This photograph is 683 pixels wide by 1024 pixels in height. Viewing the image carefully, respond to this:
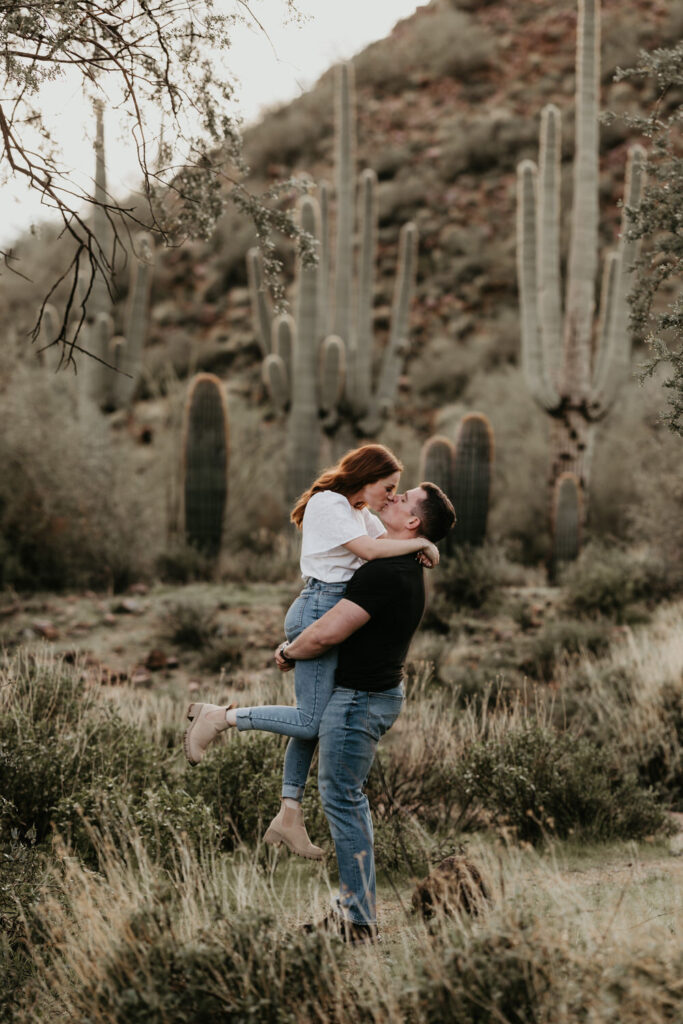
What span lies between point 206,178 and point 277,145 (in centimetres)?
3358

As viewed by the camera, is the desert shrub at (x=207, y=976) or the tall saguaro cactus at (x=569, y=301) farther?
the tall saguaro cactus at (x=569, y=301)

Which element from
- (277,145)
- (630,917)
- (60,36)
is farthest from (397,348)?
(277,145)

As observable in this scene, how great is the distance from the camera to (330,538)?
14.2 feet

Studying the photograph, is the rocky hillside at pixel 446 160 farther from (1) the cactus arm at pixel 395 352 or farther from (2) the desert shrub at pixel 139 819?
(2) the desert shrub at pixel 139 819

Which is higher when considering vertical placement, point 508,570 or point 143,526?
point 143,526

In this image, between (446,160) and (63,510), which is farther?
(446,160)

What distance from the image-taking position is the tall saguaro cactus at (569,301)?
15.8m

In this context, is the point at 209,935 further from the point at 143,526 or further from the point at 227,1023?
the point at 143,526

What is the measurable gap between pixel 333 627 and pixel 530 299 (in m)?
13.2

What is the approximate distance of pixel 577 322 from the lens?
15.9 m

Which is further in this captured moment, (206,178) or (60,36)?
(206,178)

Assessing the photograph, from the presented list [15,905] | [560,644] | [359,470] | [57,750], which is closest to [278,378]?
[560,644]

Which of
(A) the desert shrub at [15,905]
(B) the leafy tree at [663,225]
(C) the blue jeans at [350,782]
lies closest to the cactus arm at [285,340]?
(B) the leafy tree at [663,225]

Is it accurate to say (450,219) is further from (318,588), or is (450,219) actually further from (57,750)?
(318,588)
